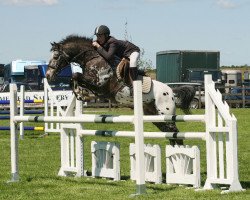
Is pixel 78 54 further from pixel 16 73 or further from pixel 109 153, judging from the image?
pixel 16 73

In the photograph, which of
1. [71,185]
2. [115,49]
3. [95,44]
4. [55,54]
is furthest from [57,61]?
[71,185]

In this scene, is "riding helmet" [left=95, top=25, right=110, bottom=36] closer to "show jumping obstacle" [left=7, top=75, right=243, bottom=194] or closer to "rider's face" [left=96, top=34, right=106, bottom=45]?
"rider's face" [left=96, top=34, right=106, bottom=45]

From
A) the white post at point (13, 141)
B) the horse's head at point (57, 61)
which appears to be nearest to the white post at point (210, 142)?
the white post at point (13, 141)

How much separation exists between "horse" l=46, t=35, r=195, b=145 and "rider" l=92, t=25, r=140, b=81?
359 mm

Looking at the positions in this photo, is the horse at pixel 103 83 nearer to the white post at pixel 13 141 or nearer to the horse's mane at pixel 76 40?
the horse's mane at pixel 76 40

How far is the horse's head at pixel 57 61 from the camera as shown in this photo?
41.5 ft

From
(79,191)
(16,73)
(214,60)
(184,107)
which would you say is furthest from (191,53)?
(79,191)

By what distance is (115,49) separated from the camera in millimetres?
11734

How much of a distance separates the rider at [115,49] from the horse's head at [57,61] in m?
0.93

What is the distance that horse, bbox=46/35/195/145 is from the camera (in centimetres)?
1195

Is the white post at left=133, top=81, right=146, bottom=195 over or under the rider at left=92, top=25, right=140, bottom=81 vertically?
under

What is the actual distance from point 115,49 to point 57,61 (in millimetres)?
1359

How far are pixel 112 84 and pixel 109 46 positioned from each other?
2.53 ft

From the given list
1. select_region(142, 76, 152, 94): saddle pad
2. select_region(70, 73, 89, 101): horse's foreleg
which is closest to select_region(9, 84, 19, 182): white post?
select_region(70, 73, 89, 101): horse's foreleg
